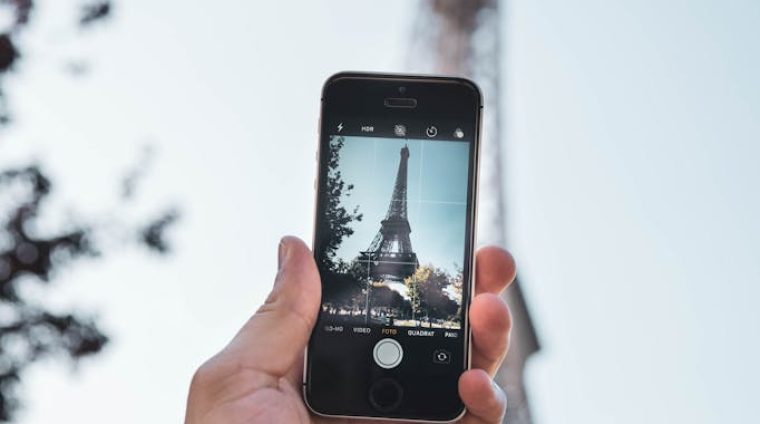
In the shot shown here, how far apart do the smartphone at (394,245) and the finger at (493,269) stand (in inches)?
0.7

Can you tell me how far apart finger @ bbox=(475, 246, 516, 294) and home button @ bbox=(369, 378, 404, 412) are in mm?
118

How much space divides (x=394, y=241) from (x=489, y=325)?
110 millimetres

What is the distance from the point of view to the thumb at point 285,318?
655 millimetres

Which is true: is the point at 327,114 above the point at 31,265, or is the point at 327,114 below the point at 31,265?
above

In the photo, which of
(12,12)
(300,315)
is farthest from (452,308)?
(12,12)

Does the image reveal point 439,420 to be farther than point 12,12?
No

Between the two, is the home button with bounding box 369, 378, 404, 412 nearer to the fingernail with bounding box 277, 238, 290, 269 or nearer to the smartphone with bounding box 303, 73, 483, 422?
the smartphone with bounding box 303, 73, 483, 422

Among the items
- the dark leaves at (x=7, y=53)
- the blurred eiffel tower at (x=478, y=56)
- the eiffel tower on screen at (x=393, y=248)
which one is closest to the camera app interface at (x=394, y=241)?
the eiffel tower on screen at (x=393, y=248)

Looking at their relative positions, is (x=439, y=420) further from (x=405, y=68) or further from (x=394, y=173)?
(x=405, y=68)

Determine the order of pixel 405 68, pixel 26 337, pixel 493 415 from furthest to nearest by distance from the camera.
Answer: pixel 405 68
pixel 26 337
pixel 493 415

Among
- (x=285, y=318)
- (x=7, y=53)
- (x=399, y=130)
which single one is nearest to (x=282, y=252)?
(x=285, y=318)

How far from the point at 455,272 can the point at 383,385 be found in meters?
0.12

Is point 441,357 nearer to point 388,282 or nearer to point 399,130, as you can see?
point 388,282

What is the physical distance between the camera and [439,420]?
26.7 inches
